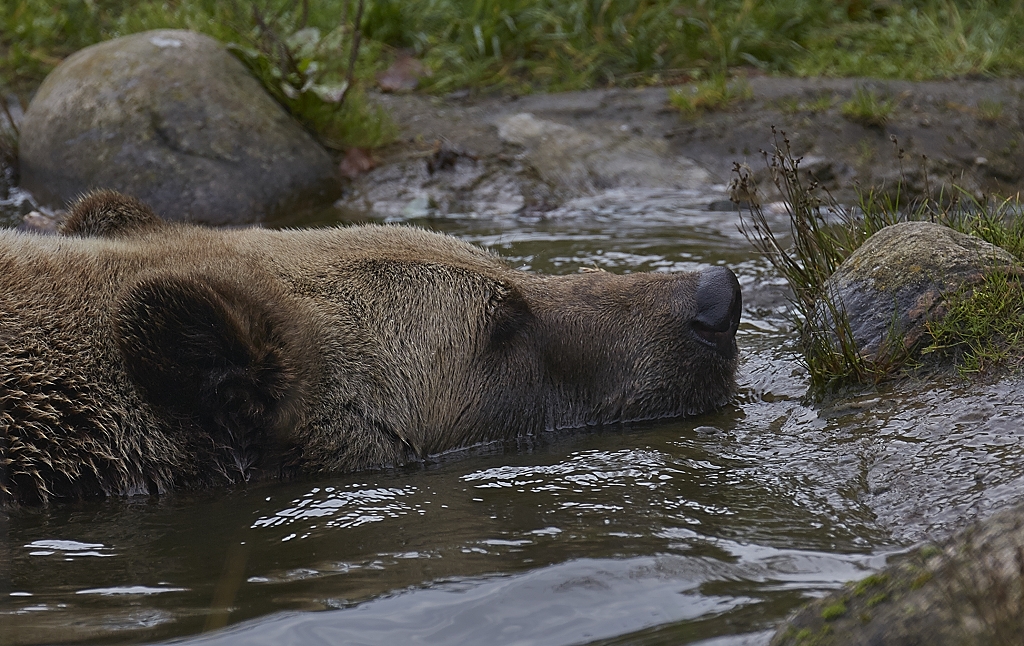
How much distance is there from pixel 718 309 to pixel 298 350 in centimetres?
158

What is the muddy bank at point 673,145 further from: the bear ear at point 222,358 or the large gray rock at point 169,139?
the bear ear at point 222,358

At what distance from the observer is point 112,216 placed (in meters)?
4.40

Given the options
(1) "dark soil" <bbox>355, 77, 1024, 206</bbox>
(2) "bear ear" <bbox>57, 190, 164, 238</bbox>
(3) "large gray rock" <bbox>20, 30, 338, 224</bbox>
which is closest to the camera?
(2) "bear ear" <bbox>57, 190, 164, 238</bbox>

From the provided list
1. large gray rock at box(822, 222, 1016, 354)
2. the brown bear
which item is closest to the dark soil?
large gray rock at box(822, 222, 1016, 354)

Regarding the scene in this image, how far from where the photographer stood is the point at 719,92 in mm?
9266

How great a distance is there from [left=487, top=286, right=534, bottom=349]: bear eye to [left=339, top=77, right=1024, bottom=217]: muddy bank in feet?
13.5

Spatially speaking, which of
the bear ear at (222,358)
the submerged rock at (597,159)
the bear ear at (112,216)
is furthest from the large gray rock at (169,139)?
the bear ear at (222,358)

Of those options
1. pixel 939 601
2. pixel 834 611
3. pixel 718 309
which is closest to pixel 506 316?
pixel 718 309

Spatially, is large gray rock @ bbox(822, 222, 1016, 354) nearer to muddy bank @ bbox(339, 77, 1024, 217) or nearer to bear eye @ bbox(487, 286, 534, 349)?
bear eye @ bbox(487, 286, 534, 349)

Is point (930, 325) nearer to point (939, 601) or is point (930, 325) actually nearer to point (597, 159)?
point (939, 601)

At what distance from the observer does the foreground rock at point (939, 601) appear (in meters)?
2.13

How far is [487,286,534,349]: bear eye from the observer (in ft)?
13.8

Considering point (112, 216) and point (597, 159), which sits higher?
point (112, 216)

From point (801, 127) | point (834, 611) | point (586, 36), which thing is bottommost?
point (834, 611)
